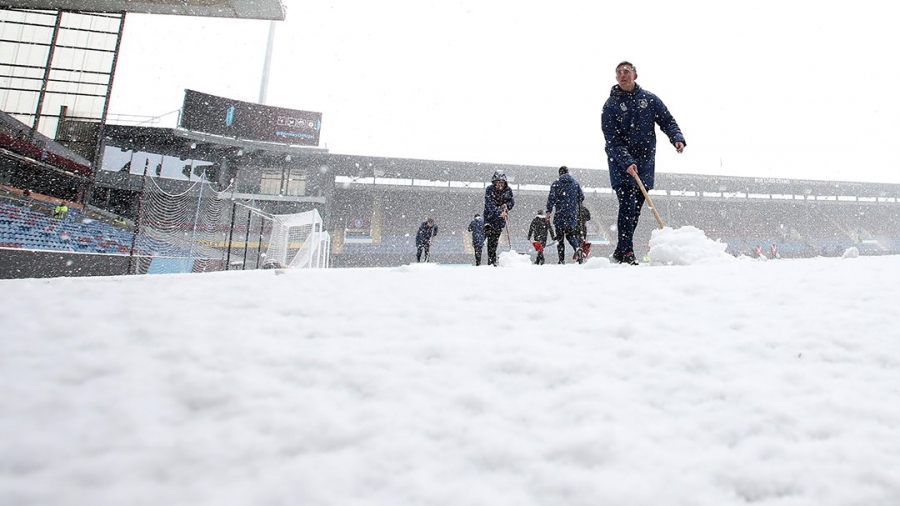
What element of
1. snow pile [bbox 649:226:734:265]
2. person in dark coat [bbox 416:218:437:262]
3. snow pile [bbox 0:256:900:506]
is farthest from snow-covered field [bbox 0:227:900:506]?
person in dark coat [bbox 416:218:437:262]

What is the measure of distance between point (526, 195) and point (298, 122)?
15.3 metres

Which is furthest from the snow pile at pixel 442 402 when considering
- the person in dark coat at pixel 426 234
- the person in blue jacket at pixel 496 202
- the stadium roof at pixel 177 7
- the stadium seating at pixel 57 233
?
the stadium roof at pixel 177 7

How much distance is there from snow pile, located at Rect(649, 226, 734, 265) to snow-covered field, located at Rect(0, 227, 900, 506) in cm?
179

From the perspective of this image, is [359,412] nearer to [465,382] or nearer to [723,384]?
[465,382]

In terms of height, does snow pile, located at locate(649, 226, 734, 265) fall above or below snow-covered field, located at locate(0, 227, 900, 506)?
above

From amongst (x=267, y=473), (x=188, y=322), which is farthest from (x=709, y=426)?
(x=188, y=322)

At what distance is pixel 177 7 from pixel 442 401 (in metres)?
17.4

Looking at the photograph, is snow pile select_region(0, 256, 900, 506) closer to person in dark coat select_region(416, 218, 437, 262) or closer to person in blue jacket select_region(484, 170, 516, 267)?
person in blue jacket select_region(484, 170, 516, 267)

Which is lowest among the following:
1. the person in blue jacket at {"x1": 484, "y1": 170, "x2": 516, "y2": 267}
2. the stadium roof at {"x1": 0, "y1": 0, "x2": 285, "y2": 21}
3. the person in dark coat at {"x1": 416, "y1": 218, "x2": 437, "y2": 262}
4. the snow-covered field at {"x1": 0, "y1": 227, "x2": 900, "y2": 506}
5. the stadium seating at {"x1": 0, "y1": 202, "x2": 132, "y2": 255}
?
the stadium seating at {"x1": 0, "y1": 202, "x2": 132, "y2": 255}

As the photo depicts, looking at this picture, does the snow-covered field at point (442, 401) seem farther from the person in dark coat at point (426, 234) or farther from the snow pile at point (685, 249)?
the person in dark coat at point (426, 234)

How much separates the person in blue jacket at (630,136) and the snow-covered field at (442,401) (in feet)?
7.54

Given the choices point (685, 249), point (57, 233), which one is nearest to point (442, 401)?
point (685, 249)

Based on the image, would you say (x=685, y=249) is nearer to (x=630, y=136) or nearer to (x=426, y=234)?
(x=630, y=136)

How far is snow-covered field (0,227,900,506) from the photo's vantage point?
0.87m
